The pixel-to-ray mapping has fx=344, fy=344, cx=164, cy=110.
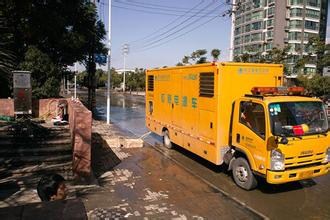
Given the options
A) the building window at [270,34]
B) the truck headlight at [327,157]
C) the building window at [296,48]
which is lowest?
the truck headlight at [327,157]

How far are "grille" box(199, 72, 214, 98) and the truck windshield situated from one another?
6.31ft

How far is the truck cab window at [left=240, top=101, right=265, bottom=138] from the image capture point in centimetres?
796

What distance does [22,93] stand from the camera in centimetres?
1323

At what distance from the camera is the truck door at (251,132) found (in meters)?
7.75

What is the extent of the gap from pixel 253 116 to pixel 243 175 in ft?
4.89

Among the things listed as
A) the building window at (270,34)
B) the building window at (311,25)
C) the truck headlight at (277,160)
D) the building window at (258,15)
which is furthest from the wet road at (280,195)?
the building window at (258,15)

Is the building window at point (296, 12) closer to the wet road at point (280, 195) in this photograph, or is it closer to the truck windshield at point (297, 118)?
the wet road at point (280, 195)

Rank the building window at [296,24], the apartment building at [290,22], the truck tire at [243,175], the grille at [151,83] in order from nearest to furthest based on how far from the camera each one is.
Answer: the truck tire at [243,175]
the grille at [151,83]
the apartment building at [290,22]
the building window at [296,24]

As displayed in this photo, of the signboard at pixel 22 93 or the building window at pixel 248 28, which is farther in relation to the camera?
the building window at pixel 248 28

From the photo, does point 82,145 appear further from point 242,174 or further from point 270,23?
point 270,23

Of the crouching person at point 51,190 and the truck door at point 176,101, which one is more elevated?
the truck door at point 176,101

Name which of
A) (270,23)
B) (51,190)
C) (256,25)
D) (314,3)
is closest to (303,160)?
(51,190)

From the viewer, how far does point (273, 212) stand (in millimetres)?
7137

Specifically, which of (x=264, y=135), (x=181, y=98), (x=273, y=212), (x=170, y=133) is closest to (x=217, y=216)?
(x=273, y=212)
